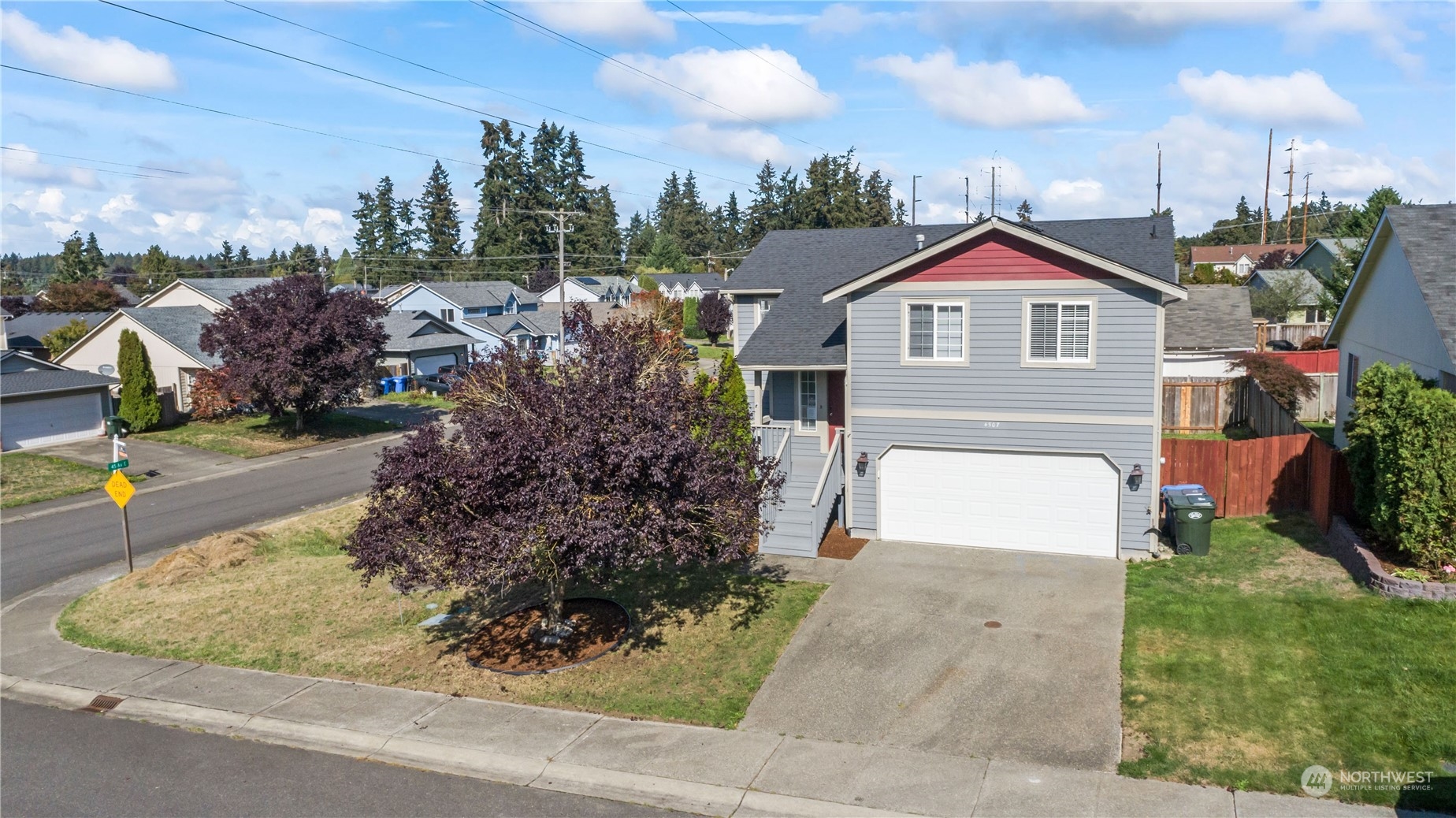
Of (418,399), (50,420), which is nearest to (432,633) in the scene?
(50,420)

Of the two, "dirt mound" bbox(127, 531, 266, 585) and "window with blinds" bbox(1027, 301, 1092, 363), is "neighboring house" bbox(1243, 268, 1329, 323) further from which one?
"dirt mound" bbox(127, 531, 266, 585)

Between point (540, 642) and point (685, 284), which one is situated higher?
point (685, 284)

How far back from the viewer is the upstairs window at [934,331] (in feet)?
57.9

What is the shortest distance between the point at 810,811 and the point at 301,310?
29.9m

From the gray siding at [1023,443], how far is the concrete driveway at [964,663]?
1097mm

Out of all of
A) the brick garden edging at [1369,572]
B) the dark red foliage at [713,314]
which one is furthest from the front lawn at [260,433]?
the brick garden edging at [1369,572]

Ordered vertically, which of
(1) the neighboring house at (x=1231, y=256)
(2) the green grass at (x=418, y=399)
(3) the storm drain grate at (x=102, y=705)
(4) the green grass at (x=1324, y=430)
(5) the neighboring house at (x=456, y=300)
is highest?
(1) the neighboring house at (x=1231, y=256)

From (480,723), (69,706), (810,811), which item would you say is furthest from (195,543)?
(810,811)

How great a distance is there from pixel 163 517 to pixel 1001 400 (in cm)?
2162

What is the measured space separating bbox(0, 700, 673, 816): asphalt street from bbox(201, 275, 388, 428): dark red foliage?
2248 cm

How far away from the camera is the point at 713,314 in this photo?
63500 millimetres

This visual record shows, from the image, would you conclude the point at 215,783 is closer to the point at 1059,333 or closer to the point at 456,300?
the point at 1059,333

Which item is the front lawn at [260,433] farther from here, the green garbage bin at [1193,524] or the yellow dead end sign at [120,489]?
the green garbage bin at [1193,524]
